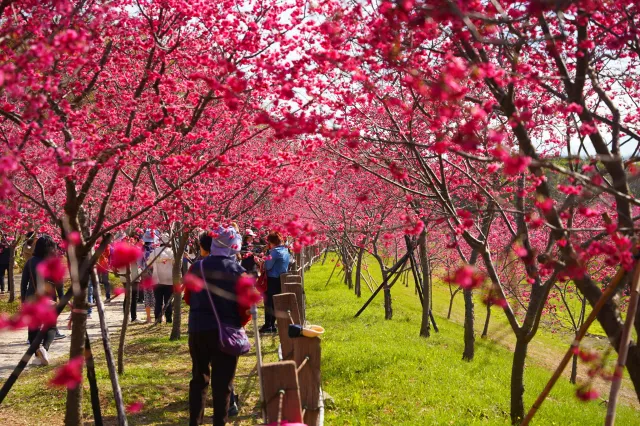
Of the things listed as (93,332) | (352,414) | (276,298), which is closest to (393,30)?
(276,298)

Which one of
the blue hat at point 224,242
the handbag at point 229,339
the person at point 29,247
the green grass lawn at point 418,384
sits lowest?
the green grass lawn at point 418,384

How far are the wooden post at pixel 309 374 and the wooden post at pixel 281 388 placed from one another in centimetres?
115

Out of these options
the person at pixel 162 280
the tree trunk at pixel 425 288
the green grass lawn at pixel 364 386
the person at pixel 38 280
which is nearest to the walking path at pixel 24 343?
the person at pixel 38 280

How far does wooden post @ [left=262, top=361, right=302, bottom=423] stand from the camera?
3994 millimetres

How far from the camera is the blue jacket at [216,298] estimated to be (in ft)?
17.5

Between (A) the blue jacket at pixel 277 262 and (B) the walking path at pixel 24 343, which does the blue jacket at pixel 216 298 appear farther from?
(A) the blue jacket at pixel 277 262

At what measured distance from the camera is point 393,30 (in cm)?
390

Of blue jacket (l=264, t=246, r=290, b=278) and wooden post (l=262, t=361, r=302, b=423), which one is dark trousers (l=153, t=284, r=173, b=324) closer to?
blue jacket (l=264, t=246, r=290, b=278)

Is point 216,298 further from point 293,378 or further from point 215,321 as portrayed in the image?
point 293,378

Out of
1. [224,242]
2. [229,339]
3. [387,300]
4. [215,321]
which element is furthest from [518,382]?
[387,300]

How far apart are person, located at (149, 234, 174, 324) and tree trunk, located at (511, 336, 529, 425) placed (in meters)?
7.37

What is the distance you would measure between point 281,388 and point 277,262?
7.28m

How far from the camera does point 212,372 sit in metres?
5.55

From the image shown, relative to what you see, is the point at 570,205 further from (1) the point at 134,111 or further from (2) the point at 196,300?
(1) the point at 134,111
